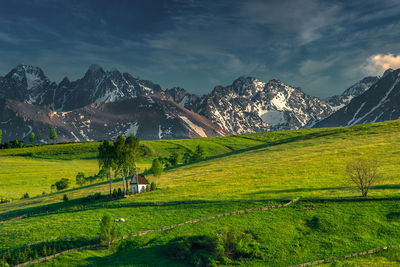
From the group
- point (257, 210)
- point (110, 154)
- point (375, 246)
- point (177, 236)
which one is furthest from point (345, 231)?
point (110, 154)

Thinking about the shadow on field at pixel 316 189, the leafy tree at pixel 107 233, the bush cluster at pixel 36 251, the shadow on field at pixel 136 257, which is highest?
the shadow on field at pixel 316 189

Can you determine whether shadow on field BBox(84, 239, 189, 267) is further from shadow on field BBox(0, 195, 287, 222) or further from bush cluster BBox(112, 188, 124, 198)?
bush cluster BBox(112, 188, 124, 198)

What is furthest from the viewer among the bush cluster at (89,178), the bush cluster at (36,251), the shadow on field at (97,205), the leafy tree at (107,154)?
the bush cluster at (89,178)

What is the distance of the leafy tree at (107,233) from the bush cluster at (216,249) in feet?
28.3

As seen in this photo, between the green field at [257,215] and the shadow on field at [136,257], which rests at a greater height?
the green field at [257,215]

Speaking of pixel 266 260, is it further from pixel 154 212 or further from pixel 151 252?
pixel 154 212

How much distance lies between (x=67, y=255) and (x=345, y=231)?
128 ft

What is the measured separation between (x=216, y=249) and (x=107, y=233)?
1555cm

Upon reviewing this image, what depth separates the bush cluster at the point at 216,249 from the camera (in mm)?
43469

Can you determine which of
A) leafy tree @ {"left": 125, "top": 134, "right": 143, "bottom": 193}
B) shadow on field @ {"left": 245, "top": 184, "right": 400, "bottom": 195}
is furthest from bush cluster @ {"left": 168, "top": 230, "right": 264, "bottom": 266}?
leafy tree @ {"left": 125, "top": 134, "right": 143, "bottom": 193}

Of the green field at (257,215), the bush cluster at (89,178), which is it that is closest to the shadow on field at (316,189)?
the green field at (257,215)

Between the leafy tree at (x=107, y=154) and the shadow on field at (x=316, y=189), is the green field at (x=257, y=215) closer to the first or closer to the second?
the shadow on field at (x=316, y=189)

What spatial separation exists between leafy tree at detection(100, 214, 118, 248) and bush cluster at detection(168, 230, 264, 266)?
8.61 m

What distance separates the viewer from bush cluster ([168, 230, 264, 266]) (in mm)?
43469
